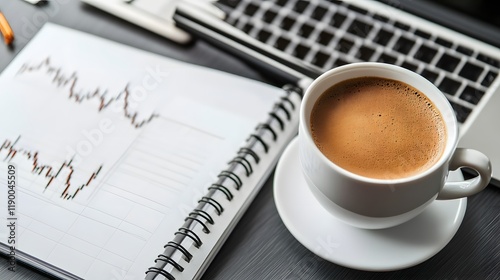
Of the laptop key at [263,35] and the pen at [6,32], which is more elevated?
the laptop key at [263,35]

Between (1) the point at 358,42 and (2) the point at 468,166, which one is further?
(1) the point at 358,42

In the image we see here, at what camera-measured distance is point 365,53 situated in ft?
2.26

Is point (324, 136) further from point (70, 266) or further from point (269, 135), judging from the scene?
point (70, 266)

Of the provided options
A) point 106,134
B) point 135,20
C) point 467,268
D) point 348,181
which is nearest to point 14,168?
point 106,134

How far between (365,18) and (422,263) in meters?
0.32

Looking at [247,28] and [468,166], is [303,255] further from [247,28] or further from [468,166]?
[247,28]

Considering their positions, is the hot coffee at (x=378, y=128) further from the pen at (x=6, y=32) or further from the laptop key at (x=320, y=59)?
the pen at (x=6, y=32)

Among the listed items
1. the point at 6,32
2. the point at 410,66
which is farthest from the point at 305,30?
the point at 6,32

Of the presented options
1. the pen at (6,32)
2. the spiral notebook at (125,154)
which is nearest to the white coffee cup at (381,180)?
the spiral notebook at (125,154)

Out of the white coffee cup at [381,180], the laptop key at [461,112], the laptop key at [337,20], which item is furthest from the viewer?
the laptop key at [337,20]

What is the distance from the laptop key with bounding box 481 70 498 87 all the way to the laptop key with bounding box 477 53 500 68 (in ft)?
0.04

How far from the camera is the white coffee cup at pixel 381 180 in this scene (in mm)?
459

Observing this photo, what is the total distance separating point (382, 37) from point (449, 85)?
0.10 metres

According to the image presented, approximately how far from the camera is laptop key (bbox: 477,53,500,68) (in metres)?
0.66
